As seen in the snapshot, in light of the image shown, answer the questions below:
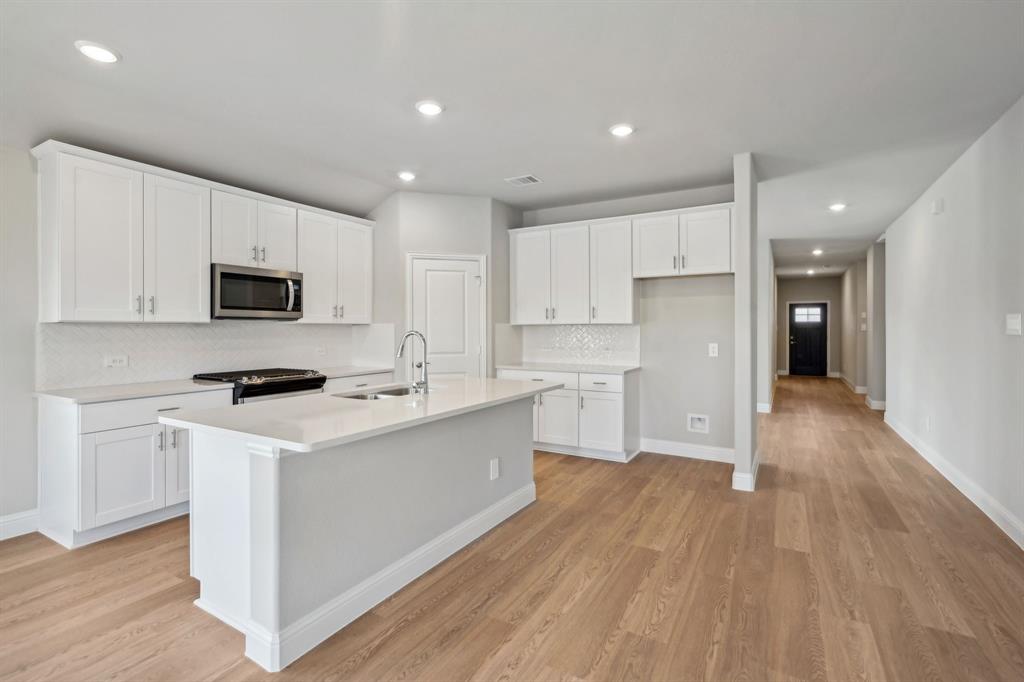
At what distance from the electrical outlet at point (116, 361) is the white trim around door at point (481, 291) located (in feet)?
7.02

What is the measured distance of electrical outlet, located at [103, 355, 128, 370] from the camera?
3439 millimetres

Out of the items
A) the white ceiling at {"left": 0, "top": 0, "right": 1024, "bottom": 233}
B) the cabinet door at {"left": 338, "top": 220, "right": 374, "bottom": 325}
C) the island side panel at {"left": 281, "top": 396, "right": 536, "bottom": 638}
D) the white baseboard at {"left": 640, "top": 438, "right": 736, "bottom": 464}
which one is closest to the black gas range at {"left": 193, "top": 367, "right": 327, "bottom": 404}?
the cabinet door at {"left": 338, "top": 220, "right": 374, "bottom": 325}

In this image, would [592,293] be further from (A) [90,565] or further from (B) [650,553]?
(A) [90,565]

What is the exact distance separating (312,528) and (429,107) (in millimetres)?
2374

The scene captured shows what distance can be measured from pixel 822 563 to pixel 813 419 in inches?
189

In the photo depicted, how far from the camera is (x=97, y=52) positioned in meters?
2.46

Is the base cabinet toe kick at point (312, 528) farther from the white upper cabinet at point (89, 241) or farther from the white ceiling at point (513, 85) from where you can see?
the white ceiling at point (513, 85)

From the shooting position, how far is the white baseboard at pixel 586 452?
4.73m

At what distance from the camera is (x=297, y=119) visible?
324 centimetres

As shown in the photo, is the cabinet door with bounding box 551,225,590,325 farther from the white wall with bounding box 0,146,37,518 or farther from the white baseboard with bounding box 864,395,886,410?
the white baseboard with bounding box 864,395,886,410

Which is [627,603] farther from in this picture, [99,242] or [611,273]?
[99,242]

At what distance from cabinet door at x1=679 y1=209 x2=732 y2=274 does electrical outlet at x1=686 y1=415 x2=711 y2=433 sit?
1355 mm

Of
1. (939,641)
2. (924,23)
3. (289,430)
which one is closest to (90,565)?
(289,430)

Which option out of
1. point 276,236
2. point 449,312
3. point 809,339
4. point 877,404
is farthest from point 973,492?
A: point 809,339
